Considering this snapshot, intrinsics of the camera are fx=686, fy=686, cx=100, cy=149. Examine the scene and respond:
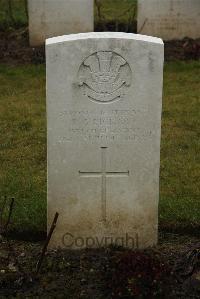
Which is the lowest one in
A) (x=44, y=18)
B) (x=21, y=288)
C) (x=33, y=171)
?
(x=21, y=288)

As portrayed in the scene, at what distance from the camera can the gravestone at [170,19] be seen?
11.3 meters

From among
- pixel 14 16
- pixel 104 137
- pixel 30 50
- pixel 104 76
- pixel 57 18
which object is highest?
pixel 14 16

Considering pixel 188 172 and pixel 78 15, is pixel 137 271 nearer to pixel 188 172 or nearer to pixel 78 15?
pixel 188 172

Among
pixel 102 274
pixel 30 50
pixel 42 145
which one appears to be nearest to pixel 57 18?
pixel 30 50

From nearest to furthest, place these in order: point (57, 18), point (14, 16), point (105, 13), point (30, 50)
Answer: point (30, 50) → point (57, 18) → point (14, 16) → point (105, 13)

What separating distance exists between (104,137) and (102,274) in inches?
38.8

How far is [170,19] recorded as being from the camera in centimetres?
1141

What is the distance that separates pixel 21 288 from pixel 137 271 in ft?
2.69

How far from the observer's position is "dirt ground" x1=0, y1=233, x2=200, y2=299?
15.1ft

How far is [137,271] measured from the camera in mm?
4621

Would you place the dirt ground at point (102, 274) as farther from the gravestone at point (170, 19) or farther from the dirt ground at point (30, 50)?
the gravestone at point (170, 19)

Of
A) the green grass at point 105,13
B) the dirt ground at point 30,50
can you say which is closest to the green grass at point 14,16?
the green grass at point 105,13

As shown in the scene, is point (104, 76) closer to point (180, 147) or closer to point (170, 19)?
point (180, 147)

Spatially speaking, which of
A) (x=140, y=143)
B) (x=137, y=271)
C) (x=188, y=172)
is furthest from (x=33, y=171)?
(x=137, y=271)
